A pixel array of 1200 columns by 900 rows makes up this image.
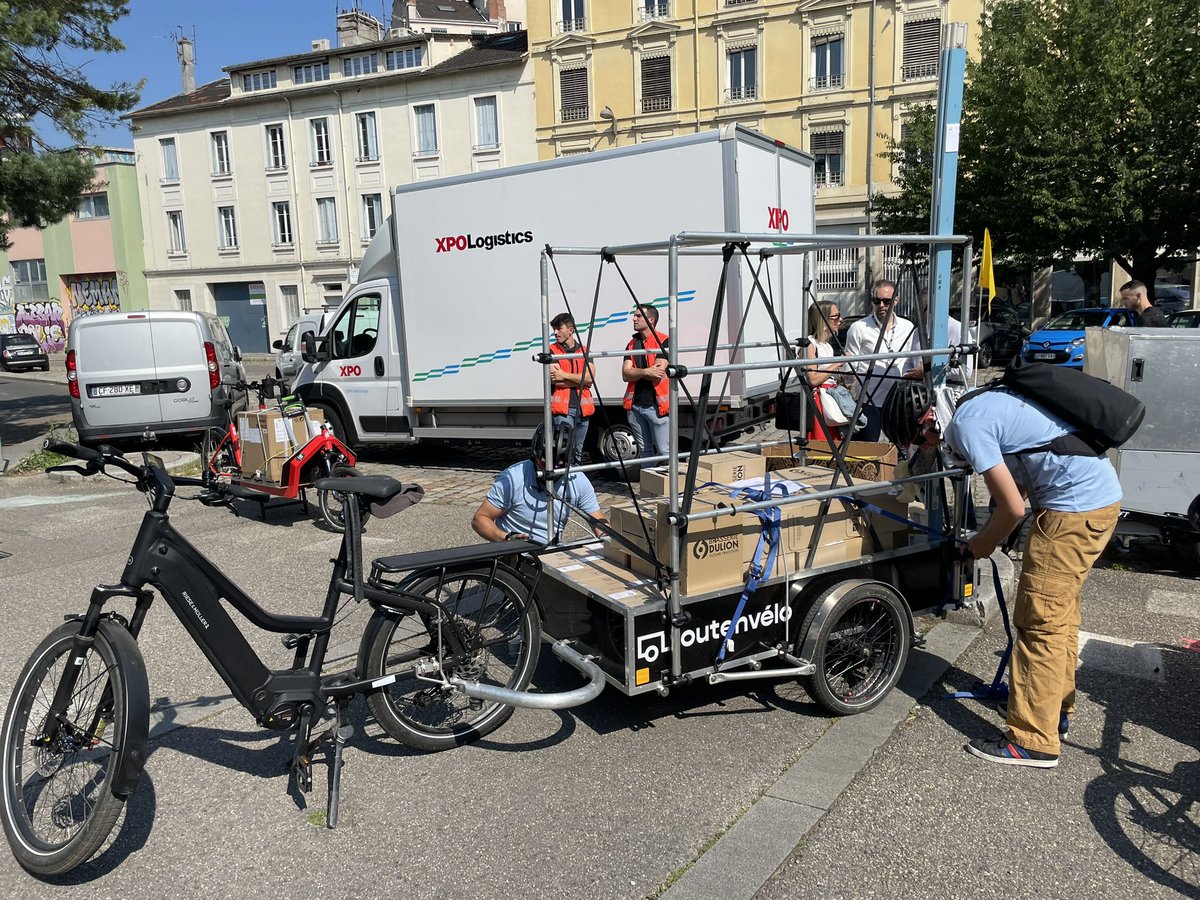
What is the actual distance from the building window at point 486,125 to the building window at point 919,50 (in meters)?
15.9

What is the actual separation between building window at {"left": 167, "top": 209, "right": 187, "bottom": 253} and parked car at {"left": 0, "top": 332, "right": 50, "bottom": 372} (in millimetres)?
12011

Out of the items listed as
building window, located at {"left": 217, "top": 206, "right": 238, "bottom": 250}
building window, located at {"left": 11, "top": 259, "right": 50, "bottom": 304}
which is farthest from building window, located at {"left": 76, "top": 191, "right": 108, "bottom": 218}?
building window, located at {"left": 217, "top": 206, "right": 238, "bottom": 250}

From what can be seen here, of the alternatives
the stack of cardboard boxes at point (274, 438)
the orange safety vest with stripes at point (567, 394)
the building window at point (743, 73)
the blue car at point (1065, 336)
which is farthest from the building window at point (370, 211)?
the orange safety vest with stripes at point (567, 394)

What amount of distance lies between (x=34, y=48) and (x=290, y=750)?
573 inches

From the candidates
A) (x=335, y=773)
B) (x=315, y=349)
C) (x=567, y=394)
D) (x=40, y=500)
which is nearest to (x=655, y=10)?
(x=315, y=349)

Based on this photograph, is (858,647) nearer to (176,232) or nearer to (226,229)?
(226,229)

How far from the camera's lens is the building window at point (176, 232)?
4388 cm

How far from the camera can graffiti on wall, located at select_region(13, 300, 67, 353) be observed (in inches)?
1852

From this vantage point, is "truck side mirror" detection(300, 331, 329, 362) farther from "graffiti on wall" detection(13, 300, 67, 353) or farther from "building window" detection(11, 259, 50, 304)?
"building window" detection(11, 259, 50, 304)

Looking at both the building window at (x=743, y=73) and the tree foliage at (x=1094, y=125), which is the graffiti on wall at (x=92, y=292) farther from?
the tree foliage at (x=1094, y=125)

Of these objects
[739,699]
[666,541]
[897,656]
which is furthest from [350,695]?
[897,656]

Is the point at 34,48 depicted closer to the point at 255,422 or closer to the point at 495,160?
the point at 255,422

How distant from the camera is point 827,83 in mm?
32562

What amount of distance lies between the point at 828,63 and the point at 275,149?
79.6 ft
